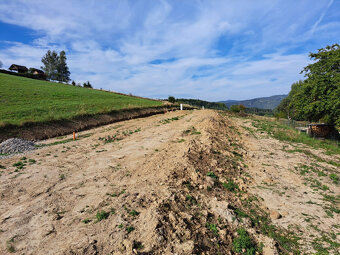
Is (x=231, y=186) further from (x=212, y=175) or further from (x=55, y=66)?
(x=55, y=66)

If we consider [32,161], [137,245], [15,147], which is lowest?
[137,245]

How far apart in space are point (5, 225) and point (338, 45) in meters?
30.5

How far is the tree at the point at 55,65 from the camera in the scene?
7503cm

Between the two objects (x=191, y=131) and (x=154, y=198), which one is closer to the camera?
(x=154, y=198)

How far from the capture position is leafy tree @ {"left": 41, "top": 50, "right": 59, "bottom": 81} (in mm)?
74875

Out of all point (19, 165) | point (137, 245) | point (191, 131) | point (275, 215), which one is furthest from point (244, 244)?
point (19, 165)

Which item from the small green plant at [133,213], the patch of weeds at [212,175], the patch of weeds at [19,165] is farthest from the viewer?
the patch of weeds at [19,165]

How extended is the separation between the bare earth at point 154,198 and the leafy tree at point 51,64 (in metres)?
78.5

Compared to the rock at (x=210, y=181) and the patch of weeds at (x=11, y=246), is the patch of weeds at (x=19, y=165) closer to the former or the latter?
the patch of weeds at (x=11, y=246)

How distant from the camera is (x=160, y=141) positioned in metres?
13.2

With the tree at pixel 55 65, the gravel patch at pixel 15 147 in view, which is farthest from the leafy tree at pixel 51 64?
the gravel patch at pixel 15 147

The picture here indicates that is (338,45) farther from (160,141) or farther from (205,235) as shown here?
(205,235)

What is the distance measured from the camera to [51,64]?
249 feet

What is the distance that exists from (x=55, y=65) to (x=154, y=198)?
8834 centimetres
